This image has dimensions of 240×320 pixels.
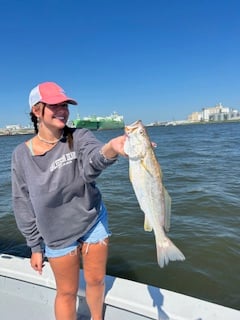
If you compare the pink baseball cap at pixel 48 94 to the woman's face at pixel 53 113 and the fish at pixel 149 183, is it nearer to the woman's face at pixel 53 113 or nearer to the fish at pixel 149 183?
the woman's face at pixel 53 113

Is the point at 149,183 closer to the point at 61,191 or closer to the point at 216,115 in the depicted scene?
the point at 61,191

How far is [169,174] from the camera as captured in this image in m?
13.0

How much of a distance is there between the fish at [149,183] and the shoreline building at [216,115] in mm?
130521

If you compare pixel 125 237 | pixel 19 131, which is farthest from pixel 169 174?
pixel 19 131

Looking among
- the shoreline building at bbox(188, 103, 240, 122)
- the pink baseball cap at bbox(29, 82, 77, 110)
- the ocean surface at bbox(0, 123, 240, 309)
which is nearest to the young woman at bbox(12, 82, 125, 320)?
the pink baseball cap at bbox(29, 82, 77, 110)

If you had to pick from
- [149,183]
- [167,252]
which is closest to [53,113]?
[149,183]

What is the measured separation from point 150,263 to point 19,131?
124 metres

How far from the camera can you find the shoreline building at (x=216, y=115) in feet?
412

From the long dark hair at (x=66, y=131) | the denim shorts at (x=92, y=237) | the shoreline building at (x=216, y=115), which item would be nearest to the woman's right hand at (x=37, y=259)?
the denim shorts at (x=92, y=237)

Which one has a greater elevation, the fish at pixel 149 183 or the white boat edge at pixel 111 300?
the fish at pixel 149 183

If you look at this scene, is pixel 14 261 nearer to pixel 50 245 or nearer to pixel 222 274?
pixel 50 245

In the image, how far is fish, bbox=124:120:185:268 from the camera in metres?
1.60

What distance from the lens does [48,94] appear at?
1942 millimetres

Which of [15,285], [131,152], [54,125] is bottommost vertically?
[15,285]
